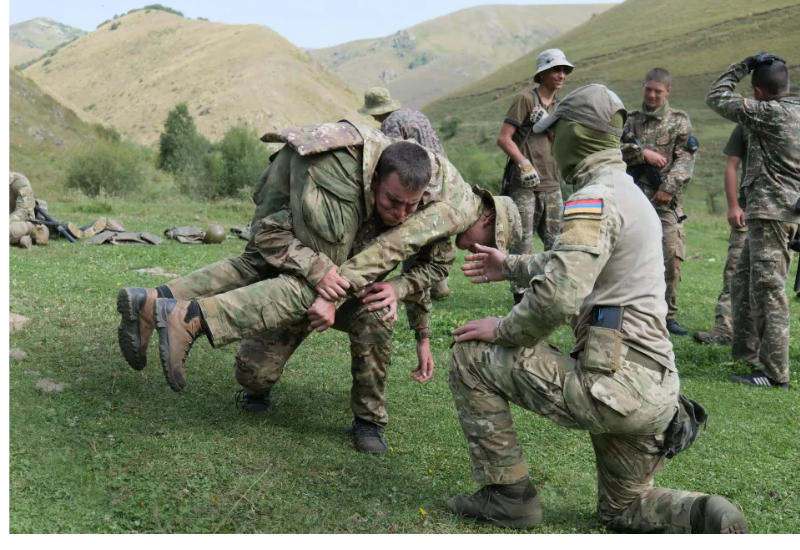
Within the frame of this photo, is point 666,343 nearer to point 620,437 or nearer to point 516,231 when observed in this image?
point 620,437

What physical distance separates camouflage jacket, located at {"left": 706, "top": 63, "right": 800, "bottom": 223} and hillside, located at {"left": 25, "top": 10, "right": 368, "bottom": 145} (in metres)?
75.6

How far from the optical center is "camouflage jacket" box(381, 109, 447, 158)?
7.71 meters

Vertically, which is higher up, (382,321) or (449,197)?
(449,197)

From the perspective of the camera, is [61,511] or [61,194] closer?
[61,511]

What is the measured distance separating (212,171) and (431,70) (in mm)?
164196

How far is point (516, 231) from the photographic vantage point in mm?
4562

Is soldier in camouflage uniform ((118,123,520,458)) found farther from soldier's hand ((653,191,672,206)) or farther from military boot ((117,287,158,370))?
soldier's hand ((653,191,672,206))

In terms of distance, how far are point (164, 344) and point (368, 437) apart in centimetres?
137

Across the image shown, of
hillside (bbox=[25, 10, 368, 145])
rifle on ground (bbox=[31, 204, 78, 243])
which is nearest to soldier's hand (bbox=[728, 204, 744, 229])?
rifle on ground (bbox=[31, 204, 78, 243])

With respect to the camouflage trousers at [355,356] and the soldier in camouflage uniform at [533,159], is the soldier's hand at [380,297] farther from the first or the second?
the soldier in camouflage uniform at [533,159]

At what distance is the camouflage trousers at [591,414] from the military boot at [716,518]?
0.06 meters

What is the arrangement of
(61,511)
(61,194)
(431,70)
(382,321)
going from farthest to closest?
(431,70)
(61,194)
(382,321)
(61,511)

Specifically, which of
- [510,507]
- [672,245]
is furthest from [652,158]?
[510,507]

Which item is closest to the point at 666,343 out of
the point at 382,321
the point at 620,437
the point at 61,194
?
the point at 620,437
